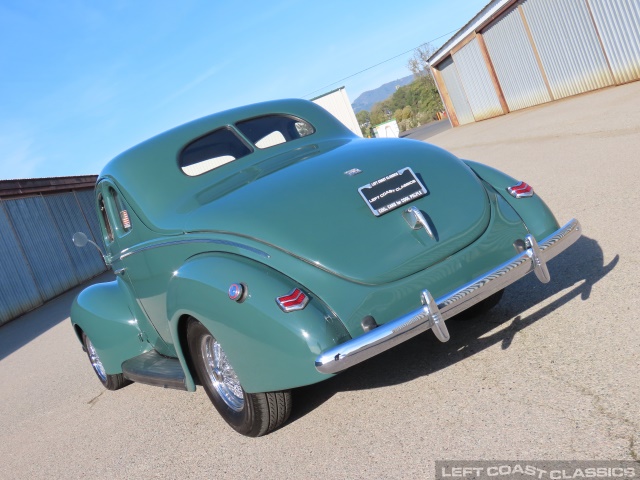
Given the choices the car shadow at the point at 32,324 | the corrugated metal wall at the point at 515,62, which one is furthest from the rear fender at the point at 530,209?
the corrugated metal wall at the point at 515,62

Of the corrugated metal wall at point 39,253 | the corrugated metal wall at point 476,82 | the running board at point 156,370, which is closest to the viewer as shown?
the running board at point 156,370

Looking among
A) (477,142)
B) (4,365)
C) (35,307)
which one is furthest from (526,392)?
(35,307)

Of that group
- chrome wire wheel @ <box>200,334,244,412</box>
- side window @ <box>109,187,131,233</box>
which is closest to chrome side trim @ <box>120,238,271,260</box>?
side window @ <box>109,187,131,233</box>

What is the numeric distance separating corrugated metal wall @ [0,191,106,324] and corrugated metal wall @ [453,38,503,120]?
15.6 metres

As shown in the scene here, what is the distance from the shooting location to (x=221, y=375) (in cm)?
410

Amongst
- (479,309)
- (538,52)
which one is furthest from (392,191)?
(538,52)

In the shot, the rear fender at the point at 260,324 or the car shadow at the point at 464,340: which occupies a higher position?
→ the rear fender at the point at 260,324

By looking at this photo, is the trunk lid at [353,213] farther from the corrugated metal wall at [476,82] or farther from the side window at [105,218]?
the corrugated metal wall at [476,82]

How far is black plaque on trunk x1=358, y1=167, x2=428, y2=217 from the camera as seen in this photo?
12.3 feet

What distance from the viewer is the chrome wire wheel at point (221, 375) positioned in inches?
158

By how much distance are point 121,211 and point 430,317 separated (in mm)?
2723

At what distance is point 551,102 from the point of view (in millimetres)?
21531

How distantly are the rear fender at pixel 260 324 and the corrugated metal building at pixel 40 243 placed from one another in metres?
16.2

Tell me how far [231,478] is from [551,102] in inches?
802
